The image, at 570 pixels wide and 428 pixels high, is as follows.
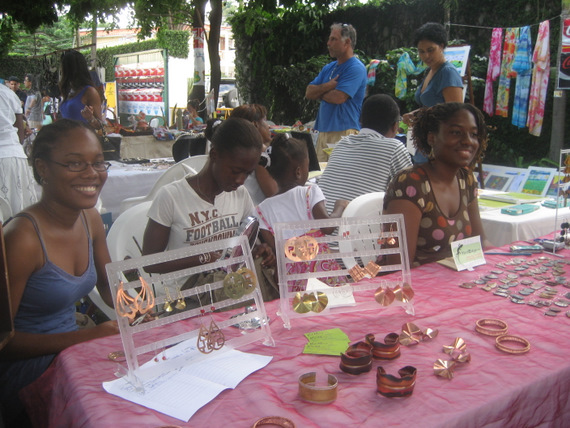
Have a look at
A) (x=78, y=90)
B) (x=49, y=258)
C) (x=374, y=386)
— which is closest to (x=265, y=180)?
(x=49, y=258)

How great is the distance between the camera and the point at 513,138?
785cm

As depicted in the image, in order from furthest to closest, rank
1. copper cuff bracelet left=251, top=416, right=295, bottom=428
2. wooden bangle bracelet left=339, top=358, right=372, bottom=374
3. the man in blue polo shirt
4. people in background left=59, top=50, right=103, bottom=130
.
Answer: the man in blue polo shirt
people in background left=59, top=50, right=103, bottom=130
wooden bangle bracelet left=339, top=358, right=372, bottom=374
copper cuff bracelet left=251, top=416, right=295, bottom=428

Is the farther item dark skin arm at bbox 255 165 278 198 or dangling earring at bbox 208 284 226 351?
dark skin arm at bbox 255 165 278 198

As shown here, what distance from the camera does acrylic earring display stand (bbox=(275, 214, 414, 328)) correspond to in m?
1.63

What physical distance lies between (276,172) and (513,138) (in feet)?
20.8

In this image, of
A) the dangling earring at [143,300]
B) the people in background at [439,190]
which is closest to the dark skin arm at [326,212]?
the people in background at [439,190]

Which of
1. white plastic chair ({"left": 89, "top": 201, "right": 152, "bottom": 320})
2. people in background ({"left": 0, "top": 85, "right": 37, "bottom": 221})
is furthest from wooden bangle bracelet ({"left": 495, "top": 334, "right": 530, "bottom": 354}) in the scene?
people in background ({"left": 0, "top": 85, "right": 37, "bottom": 221})

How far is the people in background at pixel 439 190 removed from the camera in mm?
2338

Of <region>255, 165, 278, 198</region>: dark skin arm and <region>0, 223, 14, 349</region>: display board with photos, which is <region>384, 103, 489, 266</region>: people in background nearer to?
<region>255, 165, 278, 198</region>: dark skin arm

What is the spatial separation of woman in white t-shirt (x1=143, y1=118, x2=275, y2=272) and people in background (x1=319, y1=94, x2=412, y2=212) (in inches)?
48.4

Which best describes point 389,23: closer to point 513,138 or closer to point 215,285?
point 513,138

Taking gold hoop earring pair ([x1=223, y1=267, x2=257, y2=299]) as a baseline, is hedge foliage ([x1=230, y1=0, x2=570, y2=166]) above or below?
above

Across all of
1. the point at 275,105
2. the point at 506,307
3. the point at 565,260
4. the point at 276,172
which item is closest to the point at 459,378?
the point at 506,307

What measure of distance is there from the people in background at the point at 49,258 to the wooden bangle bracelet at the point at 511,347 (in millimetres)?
1182
